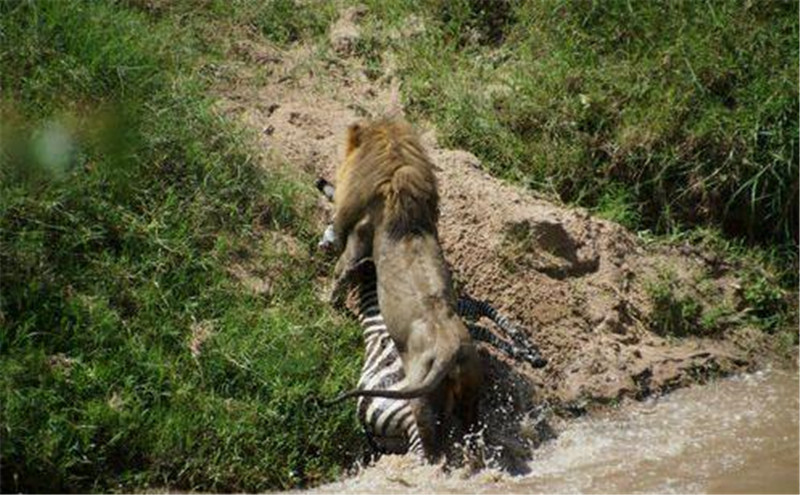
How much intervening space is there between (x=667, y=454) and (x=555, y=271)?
A: 1.42 meters

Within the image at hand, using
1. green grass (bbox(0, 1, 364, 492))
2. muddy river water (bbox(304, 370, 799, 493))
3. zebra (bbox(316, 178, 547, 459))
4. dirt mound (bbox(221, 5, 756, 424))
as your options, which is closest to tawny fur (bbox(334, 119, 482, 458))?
zebra (bbox(316, 178, 547, 459))

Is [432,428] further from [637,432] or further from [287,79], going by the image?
[287,79]

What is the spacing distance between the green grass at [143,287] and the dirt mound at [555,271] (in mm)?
456

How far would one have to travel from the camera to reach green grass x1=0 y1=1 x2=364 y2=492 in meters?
6.66

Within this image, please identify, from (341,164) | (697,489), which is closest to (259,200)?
(341,164)

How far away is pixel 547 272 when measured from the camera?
821cm

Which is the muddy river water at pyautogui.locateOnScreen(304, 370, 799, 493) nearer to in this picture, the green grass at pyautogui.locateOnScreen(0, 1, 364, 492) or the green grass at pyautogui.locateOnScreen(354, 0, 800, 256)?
the green grass at pyautogui.locateOnScreen(0, 1, 364, 492)

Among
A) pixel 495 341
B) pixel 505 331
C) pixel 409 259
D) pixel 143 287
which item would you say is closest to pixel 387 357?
pixel 409 259

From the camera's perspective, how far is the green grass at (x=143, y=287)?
21.9 feet

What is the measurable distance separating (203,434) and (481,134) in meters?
2.99

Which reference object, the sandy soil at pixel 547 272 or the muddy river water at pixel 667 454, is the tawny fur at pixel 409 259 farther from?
the sandy soil at pixel 547 272

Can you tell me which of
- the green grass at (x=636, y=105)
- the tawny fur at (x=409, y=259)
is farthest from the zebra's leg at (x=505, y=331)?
the green grass at (x=636, y=105)

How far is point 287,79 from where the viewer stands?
9219mm

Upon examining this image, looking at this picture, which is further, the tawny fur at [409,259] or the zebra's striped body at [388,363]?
the zebra's striped body at [388,363]
